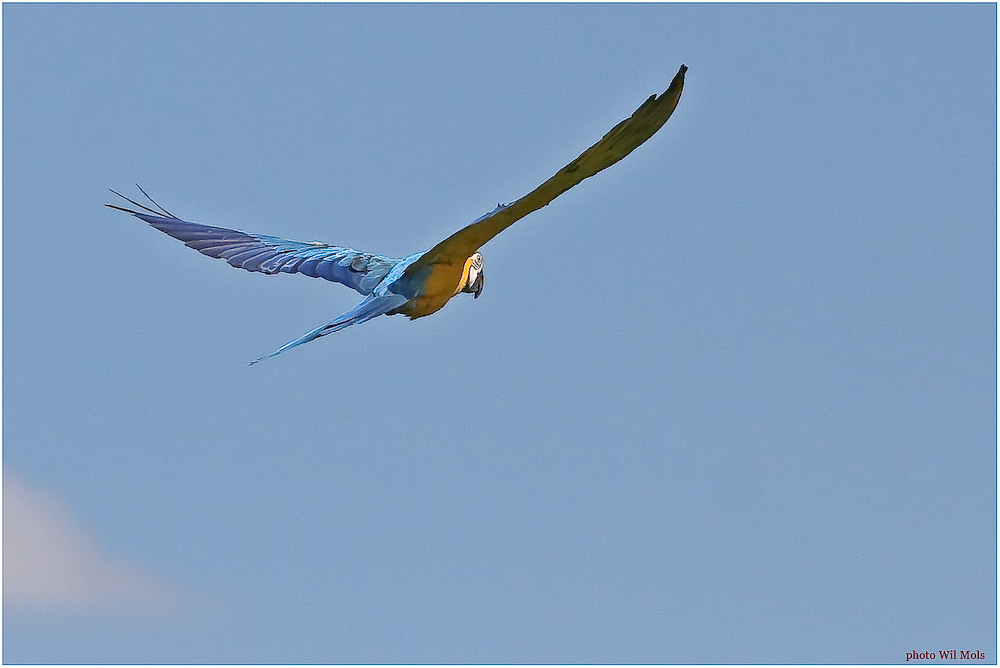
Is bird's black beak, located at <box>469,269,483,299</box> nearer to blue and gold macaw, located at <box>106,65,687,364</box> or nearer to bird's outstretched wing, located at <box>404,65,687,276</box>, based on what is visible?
blue and gold macaw, located at <box>106,65,687,364</box>

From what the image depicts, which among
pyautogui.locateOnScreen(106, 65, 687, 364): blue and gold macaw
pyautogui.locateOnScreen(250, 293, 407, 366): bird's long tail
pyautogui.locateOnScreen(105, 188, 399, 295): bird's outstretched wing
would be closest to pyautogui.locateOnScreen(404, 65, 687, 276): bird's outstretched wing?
pyautogui.locateOnScreen(106, 65, 687, 364): blue and gold macaw

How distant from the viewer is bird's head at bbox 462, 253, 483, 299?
13891 millimetres

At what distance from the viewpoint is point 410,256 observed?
14.3 meters

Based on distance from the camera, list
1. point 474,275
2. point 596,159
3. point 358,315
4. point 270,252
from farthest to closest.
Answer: point 270,252 → point 474,275 → point 358,315 → point 596,159

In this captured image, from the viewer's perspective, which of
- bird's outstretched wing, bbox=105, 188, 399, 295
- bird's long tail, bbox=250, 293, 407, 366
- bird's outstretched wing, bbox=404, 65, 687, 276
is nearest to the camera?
bird's outstretched wing, bbox=404, 65, 687, 276

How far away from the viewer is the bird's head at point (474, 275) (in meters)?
13.9

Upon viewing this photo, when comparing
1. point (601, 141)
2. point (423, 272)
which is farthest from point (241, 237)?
point (601, 141)

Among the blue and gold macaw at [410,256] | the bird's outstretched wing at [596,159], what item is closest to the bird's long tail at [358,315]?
the blue and gold macaw at [410,256]

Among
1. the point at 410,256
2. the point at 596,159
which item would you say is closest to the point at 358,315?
the point at 410,256

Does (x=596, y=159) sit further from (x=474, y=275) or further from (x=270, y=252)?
(x=270, y=252)

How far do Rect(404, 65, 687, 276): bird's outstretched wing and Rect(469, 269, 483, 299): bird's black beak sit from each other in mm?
1494

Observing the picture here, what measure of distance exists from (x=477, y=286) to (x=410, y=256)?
77 cm

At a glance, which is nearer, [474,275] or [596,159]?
[596,159]

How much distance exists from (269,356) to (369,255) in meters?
3.64
